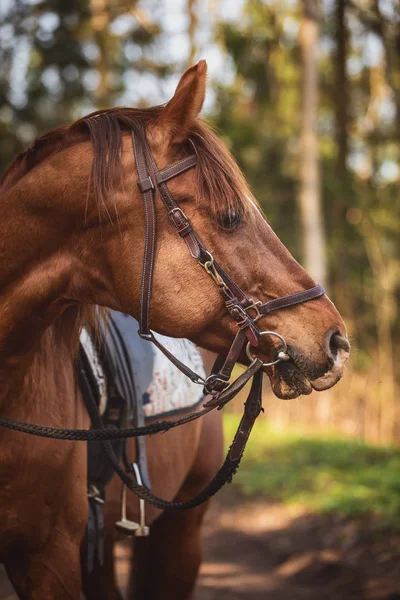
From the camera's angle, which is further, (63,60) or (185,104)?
(63,60)

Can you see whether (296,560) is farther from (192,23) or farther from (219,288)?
(192,23)

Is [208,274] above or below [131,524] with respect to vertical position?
above

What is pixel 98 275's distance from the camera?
86.0 inches

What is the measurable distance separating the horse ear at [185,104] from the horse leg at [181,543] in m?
2.09

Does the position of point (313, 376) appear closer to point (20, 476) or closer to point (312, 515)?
point (20, 476)

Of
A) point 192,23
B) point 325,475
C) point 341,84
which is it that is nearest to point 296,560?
point 325,475

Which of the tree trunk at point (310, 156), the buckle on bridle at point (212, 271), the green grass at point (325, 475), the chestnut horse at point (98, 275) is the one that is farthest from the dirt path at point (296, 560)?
the tree trunk at point (310, 156)

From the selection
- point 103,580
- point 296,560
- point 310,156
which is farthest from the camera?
point 310,156

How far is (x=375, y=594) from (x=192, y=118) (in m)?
3.87

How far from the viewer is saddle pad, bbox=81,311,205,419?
9.46ft

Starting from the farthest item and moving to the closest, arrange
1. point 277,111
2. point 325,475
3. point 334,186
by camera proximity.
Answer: point 277,111 → point 334,186 → point 325,475

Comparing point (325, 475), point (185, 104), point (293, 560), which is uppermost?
point (185, 104)

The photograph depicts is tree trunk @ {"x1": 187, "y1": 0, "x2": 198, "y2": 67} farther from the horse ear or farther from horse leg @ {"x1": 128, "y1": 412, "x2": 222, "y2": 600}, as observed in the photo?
the horse ear

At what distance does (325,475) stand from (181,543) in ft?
13.9
